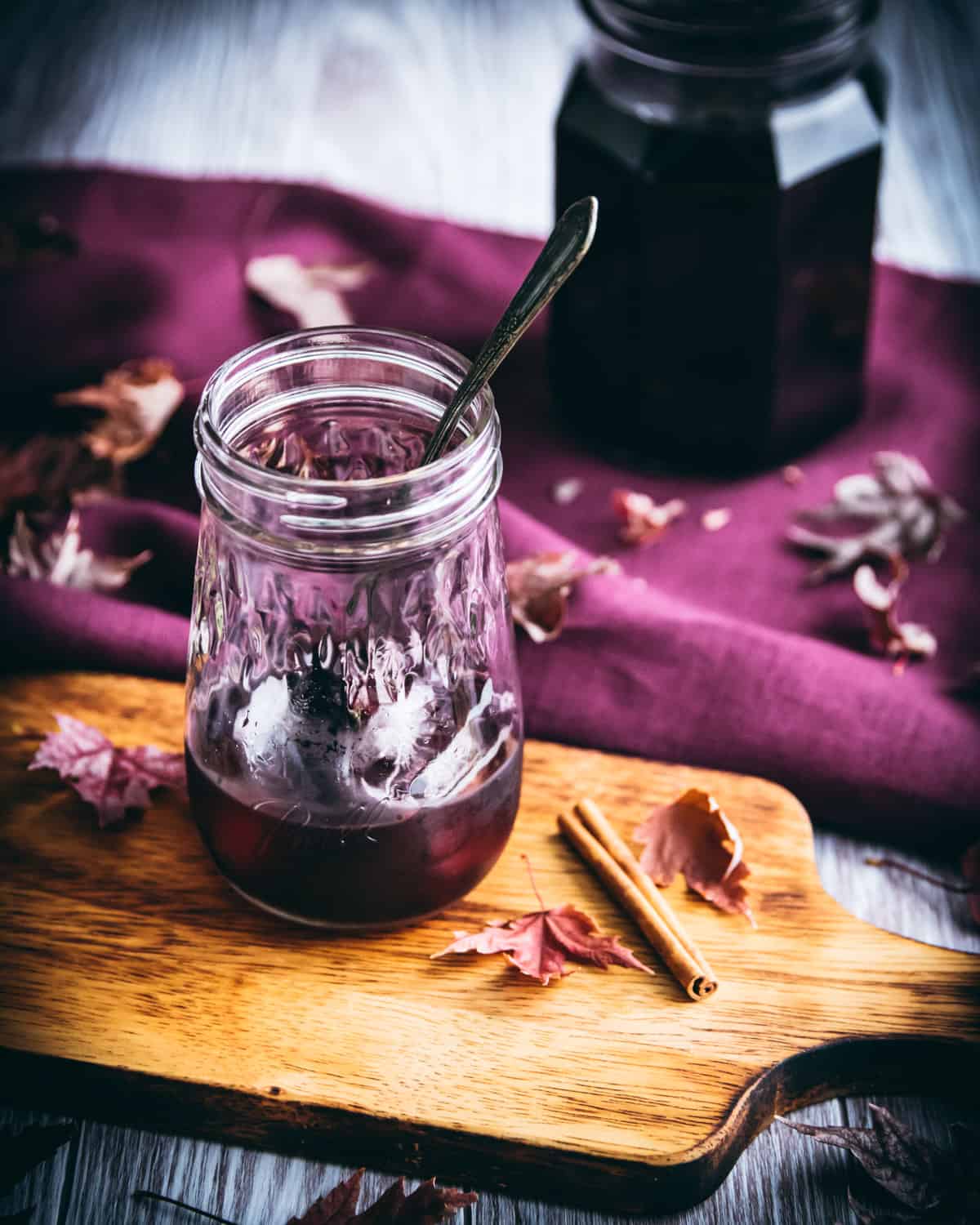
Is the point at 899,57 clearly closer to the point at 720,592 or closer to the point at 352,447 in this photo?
the point at 720,592

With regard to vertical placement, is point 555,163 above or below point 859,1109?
above

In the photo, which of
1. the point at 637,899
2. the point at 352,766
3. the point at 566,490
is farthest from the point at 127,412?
the point at 637,899

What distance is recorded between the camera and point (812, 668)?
5.55 ft

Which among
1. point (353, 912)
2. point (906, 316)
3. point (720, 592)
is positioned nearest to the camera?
point (353, 912)

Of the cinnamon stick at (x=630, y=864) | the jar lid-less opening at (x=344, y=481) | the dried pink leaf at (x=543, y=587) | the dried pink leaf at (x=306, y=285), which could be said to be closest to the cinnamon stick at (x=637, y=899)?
the cinnamon stick at (x=630, y=864)

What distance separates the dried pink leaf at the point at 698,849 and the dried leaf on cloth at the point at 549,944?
10cm

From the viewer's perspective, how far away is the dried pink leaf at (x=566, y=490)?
2031 millimetres

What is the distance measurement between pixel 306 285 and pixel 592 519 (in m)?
0.62

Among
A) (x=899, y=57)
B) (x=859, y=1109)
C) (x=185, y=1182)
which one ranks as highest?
(x=899, y=57)

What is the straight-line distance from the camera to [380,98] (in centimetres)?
284

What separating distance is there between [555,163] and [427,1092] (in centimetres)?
124

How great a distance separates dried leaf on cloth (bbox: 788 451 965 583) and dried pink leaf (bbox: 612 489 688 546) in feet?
0.53

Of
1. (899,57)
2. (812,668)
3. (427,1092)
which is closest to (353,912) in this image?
(427,1092)

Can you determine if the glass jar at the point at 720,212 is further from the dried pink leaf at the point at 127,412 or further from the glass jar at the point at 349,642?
the glass jar at the point at 349,642
